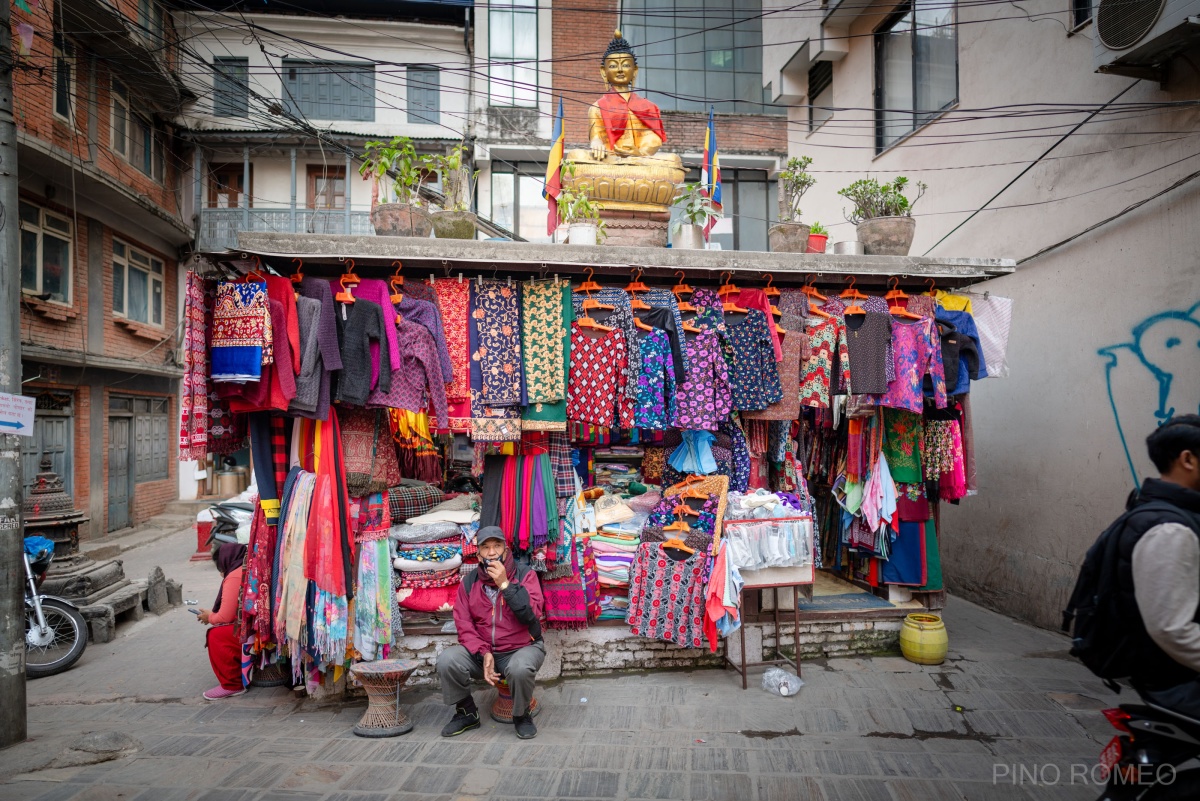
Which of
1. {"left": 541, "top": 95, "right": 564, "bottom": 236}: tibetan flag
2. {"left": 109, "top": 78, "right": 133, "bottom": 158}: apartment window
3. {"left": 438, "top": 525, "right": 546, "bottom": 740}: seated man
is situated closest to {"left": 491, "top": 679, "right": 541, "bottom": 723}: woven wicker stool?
{"left": 438, "top": 525, "right": 546, "bottom": 740}: seated man

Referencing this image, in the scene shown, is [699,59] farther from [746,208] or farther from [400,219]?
[400,219]

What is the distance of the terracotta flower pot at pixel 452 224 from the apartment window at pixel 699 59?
10.9 metres

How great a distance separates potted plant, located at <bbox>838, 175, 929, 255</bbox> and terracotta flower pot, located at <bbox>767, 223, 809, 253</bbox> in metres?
0.48

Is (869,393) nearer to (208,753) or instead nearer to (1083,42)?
(1083,42)

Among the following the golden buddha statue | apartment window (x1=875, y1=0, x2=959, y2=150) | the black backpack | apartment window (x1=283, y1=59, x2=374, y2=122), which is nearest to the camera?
the black backpack

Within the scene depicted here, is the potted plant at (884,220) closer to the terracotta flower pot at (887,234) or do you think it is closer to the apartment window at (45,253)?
the terracotta flower pot at (887,234)

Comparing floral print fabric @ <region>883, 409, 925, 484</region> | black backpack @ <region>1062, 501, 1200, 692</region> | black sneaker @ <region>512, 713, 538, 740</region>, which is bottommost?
black sneaker @ <region>512, 713, 538, 740</region>

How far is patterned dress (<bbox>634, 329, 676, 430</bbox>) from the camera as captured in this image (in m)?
4.93

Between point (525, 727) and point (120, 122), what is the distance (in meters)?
13.9

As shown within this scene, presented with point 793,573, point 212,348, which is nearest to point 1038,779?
point 793,573

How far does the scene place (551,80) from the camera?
13945 millimetres

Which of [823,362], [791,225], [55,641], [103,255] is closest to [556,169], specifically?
[791,225]

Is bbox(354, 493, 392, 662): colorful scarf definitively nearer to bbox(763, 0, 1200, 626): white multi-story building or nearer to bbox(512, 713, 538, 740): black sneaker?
bbox(512, 713, 538, 740): black sneaker

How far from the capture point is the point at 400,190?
5.13m
